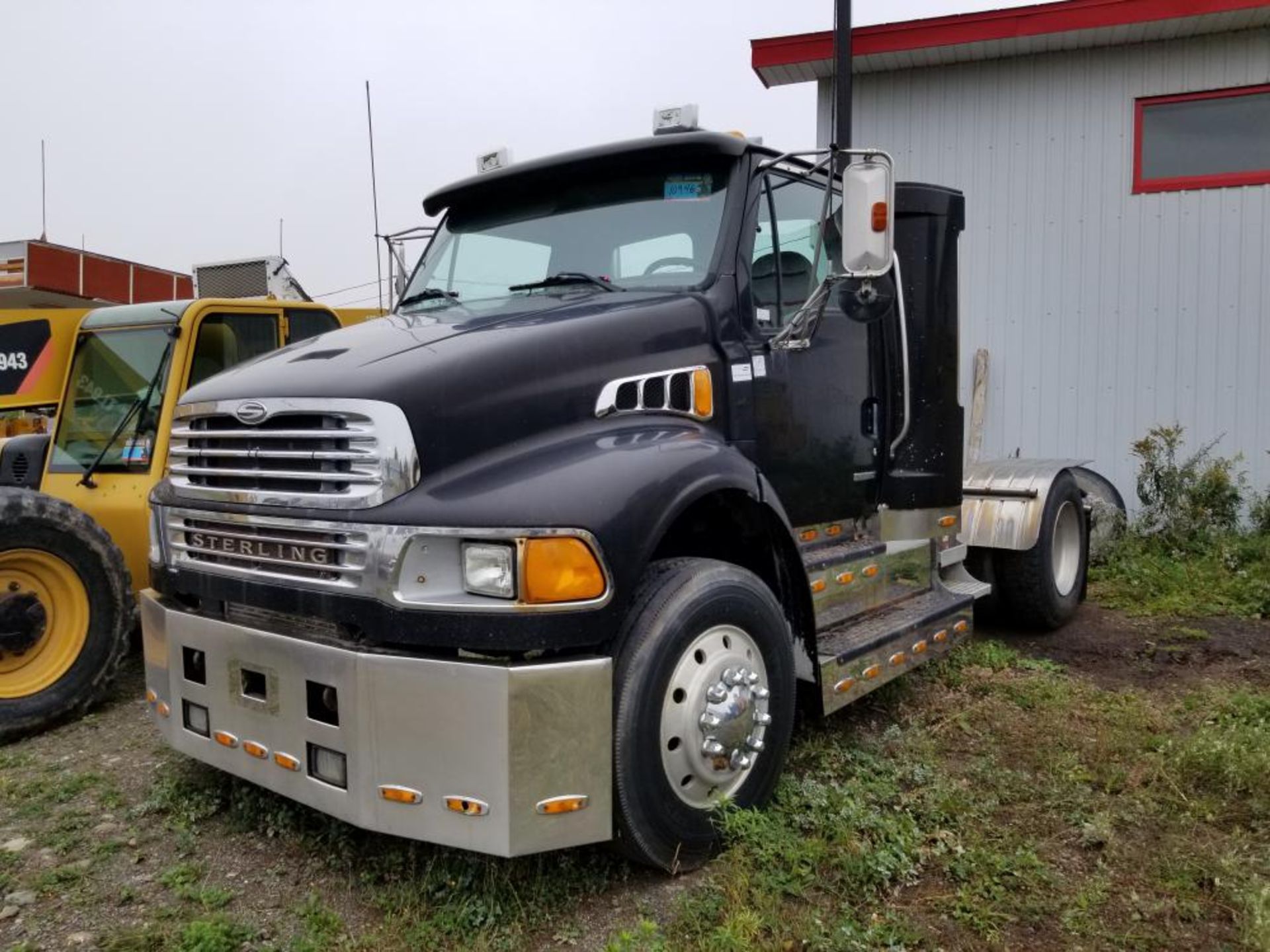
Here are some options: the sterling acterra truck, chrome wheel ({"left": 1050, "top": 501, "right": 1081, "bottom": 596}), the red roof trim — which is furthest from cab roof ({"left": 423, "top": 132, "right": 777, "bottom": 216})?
the red roof trim

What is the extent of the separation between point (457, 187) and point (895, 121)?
6.50 m

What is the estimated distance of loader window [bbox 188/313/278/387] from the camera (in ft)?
19.3

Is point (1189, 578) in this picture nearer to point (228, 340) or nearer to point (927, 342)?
point (927, 342)

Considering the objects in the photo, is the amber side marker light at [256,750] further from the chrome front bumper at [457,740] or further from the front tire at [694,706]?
the front tire at [694,706]

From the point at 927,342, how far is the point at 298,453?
10.7ft

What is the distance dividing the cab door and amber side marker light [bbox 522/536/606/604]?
1273 millimetres

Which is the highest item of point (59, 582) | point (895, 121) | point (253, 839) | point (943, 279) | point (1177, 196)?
point (895, 121)

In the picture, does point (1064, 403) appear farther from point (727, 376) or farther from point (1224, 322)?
point (727, 376)

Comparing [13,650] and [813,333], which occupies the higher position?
[813,333]

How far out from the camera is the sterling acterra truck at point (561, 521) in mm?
2777

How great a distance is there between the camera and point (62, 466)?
588 centimetres

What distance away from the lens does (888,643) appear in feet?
14.0

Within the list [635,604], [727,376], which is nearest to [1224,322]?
[727,376]

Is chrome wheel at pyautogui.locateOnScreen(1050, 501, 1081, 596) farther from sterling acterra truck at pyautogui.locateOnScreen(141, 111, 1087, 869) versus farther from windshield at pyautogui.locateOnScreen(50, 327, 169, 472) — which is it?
windshield at pyautogui.locateOnScreen(50, 327, 169, 472)
